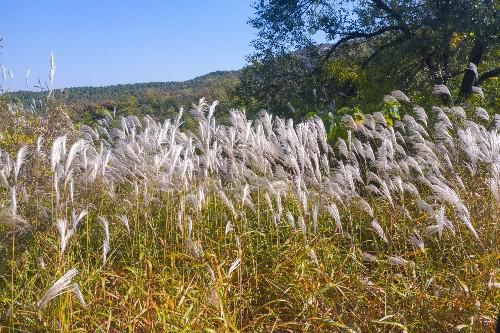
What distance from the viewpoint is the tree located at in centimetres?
962

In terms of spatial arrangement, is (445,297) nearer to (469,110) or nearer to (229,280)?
(229,280)

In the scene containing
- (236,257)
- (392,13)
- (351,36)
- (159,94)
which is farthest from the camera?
(159,94)

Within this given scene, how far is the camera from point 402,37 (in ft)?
36.7

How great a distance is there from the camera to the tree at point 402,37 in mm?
9617

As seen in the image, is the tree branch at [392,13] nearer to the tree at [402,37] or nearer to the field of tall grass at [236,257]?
the tree at [402,37]

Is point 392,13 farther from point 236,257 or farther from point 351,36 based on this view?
point 236,257

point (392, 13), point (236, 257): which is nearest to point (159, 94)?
point (392, 13)

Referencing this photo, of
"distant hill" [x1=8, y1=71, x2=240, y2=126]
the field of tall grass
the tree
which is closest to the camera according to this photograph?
the field of tall grass

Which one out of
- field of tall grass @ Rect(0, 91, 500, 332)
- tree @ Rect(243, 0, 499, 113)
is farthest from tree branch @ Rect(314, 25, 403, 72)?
field of tall grass @ Rect(0, 91, 500, 332)

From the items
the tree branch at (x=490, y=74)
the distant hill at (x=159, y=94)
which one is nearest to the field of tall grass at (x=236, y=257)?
the distant hill at (x=159, y=94)

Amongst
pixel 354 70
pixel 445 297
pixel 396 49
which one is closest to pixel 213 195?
pixel 445 297

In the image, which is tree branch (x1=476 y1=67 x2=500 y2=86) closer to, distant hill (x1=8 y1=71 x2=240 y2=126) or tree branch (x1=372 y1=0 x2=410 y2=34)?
tree branch (x1=372 y1=0 x2=410 y2=34)

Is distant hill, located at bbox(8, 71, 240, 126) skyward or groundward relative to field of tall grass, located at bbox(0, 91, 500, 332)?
skyward

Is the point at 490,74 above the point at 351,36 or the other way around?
the other way around
